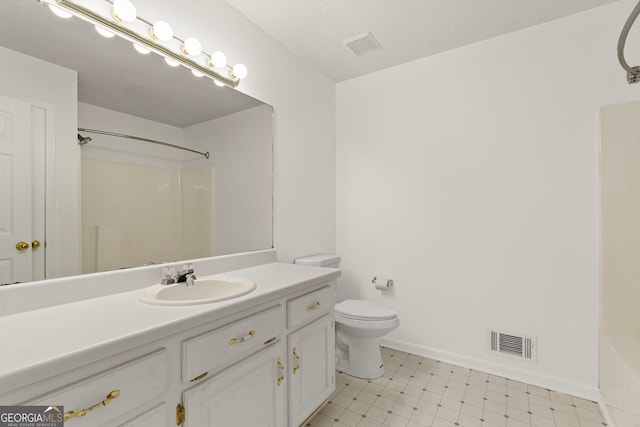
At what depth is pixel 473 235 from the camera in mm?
2170

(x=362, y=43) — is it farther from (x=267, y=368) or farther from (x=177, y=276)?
(x=267, y=368)

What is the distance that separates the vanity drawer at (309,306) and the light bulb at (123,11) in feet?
4.62

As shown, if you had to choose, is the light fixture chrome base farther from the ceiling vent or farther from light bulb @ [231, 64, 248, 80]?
light bulb @ [231, 64, 248, 80]

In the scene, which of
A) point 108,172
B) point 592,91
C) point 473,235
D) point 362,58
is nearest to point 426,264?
point 473,235

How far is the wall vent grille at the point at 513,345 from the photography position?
6.46 ft

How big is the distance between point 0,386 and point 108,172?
0.93 m

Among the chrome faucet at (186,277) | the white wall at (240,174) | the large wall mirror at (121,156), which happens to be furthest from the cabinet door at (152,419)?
the white wall at (240,174)

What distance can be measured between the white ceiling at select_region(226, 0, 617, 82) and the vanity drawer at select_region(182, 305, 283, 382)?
69.7 inches

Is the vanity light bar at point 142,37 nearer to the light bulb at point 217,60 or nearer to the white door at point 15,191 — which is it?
the light bulb at point 217,60

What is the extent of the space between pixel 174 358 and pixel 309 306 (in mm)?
699

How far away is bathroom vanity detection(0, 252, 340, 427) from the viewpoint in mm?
689

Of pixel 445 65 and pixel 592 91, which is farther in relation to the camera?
pixel 445 65

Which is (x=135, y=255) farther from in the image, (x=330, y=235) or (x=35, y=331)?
(x=330, y=235)

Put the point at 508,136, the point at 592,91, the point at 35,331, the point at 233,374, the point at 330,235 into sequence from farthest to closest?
the point at 330,235 → the point at 508,136 → the point at 592,91 → the point at 233,374 → the point at 35,331
